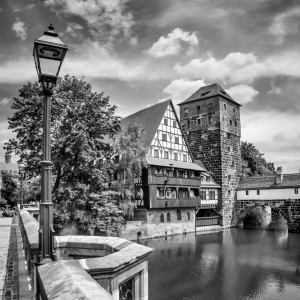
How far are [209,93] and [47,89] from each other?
145 ft

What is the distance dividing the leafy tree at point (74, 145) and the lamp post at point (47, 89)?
1840 centimetres

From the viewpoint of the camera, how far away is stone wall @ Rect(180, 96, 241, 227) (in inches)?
1812

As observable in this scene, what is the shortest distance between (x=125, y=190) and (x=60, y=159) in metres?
9.02

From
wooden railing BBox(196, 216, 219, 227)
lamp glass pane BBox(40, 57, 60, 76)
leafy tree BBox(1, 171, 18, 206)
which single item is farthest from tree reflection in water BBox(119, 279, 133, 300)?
leafy tree BBox(1, 171, 18, 206)

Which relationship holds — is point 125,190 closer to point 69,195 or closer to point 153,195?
point 153,195

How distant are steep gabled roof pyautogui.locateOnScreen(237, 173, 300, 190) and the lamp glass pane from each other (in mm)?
42044

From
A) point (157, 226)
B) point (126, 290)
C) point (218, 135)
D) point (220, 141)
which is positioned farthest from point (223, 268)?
point (218, 135)

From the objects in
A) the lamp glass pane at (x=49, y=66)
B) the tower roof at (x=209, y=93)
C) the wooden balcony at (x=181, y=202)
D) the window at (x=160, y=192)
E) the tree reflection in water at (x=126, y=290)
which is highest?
the tower roof at (x=209, y=93)

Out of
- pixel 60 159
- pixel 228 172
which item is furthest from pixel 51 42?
pixel 228 172

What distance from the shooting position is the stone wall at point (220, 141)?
46031 millimetres

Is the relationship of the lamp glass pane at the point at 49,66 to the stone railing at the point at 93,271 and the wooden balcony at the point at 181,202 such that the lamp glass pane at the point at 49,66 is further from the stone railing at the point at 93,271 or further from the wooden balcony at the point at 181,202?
the wooden balcony at the point at 181,202

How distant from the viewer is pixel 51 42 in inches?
195

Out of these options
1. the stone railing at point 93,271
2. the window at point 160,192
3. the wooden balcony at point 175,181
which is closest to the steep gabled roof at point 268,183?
the wooden balcony at point 175,181

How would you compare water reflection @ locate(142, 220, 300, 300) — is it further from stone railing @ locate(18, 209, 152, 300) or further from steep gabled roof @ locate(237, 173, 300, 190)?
stone railing @ locate(18, 209, 152, 300)
